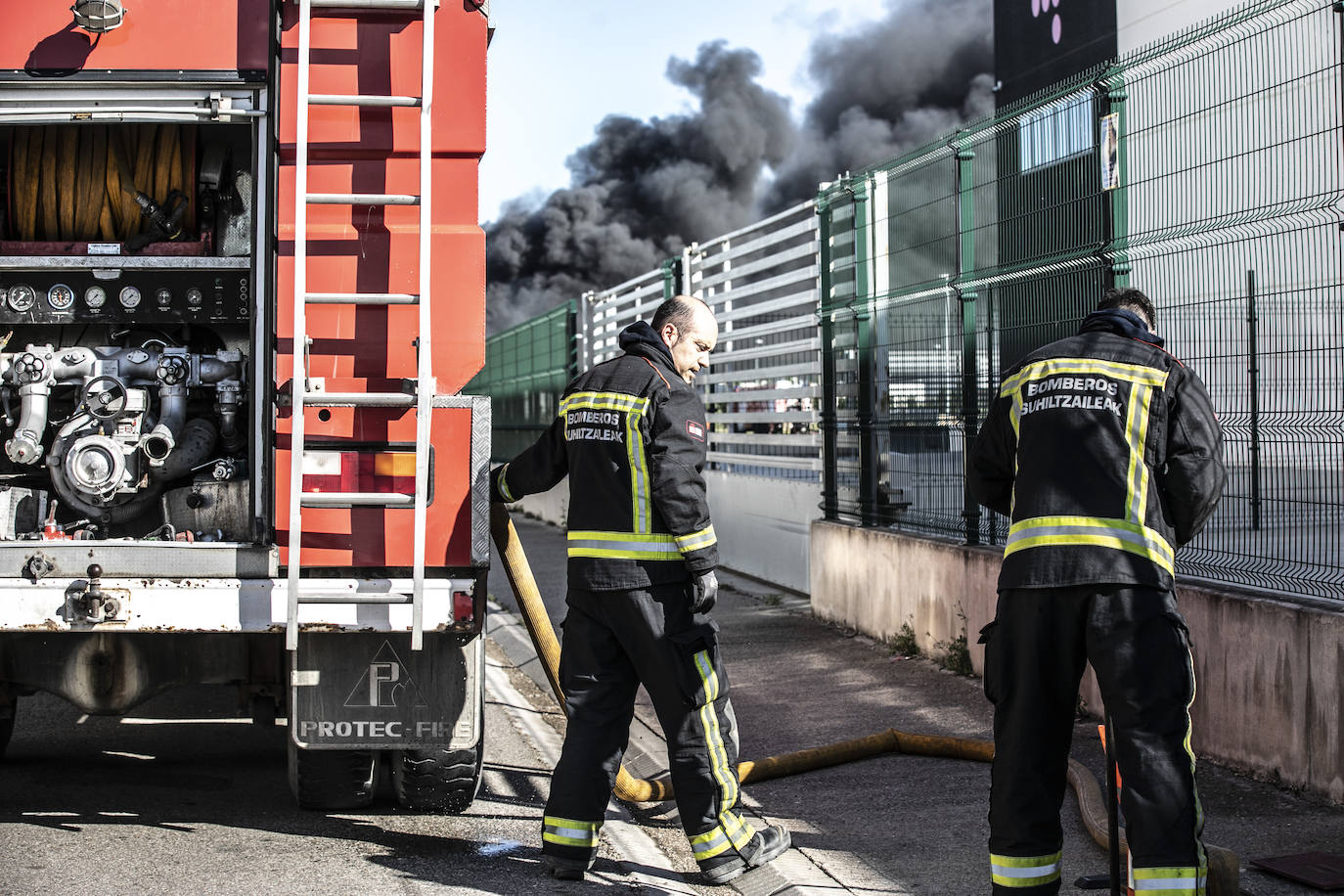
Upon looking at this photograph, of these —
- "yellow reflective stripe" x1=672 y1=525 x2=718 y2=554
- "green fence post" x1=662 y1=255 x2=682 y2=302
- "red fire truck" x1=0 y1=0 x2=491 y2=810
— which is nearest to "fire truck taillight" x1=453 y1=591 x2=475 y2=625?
"red fire truck" x1=0 y1=0 x2=491 y2=810

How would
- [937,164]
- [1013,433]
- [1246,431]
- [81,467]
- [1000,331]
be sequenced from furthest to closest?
1. [937,164]
2. [1000,331]
3. [1246,431]
4. [81,467]
5. [1013,433]

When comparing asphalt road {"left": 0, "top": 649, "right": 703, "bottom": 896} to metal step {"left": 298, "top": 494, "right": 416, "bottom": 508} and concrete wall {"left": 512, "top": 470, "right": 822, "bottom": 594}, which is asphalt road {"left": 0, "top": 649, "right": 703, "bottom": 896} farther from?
concrete wall {"left": 512, "top": 470, "right": 822, "bottom": 594}

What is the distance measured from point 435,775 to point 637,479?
1427 mm

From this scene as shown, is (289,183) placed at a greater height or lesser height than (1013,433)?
greater

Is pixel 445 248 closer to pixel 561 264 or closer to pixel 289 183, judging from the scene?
pixel 289 183

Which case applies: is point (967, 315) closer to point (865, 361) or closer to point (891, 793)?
point (865, 361)

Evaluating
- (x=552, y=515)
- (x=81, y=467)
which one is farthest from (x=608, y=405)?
(x=552, y=515)

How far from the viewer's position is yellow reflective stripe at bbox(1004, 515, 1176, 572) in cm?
376

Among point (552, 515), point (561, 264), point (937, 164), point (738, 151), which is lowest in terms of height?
point (552, 515)

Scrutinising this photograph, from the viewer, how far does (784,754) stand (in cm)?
584

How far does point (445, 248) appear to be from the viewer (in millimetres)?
4793

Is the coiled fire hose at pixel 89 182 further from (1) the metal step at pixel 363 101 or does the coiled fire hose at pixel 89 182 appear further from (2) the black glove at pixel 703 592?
(2) the black glove at pixel 703 592

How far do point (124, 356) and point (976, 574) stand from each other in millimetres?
4271

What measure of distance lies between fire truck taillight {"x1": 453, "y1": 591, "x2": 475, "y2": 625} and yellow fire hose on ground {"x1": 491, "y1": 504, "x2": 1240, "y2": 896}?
0.45 meters
